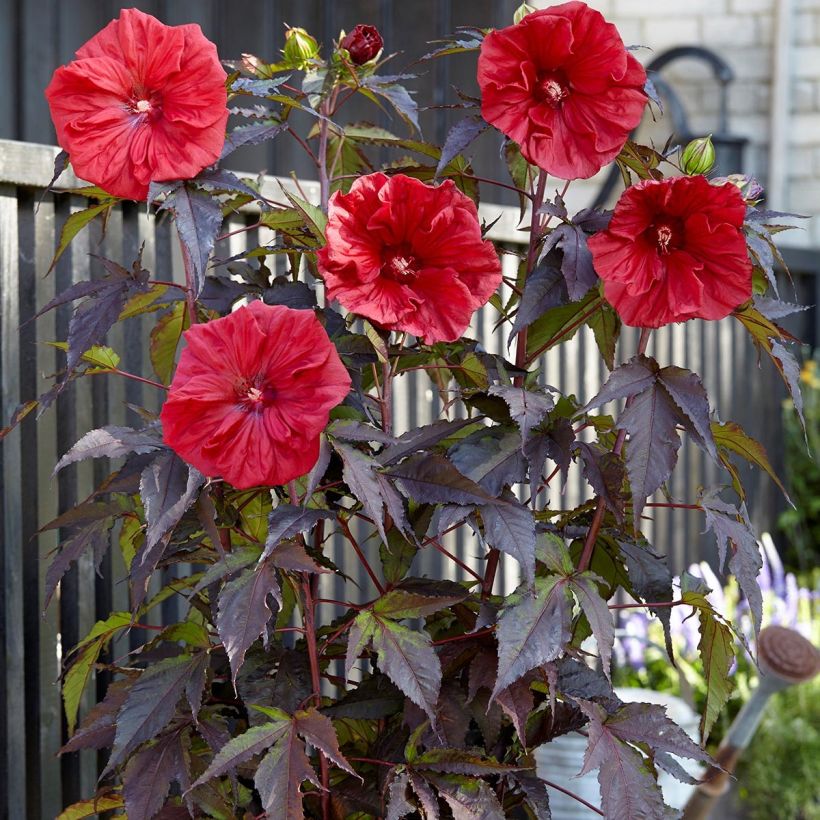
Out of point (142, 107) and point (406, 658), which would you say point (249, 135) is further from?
point (406, 658)

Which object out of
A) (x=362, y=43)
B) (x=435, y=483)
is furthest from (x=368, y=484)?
(x=362, y=43)

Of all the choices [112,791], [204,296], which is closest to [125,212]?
[204,296]

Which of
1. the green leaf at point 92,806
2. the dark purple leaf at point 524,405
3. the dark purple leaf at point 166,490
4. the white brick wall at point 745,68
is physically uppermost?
the white brick wall at point 745,68

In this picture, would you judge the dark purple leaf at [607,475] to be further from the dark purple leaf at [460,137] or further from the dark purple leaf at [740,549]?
the dark purple leaf at [460,137]

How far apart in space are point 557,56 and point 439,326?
284 millimetres

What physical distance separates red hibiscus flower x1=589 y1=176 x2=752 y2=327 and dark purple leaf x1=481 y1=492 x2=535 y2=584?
0.21m

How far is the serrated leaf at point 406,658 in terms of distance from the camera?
108 centimetres

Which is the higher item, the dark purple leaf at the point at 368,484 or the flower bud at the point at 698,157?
the flower bud at the point at 698,157

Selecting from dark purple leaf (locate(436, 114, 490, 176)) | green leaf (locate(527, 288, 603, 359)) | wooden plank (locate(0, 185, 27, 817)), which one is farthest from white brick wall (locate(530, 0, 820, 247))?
dark purple leaf (locate(436, 114, 490, 176))

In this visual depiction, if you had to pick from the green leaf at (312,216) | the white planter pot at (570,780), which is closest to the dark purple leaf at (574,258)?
the green leaf at (312,216)

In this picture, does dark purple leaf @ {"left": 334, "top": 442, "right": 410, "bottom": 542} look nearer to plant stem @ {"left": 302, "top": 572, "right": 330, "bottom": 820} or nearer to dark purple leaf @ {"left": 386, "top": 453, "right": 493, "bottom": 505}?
dark purple leaf @ {"left": 386, "top": 453, "right": 493, "bottom": 505}

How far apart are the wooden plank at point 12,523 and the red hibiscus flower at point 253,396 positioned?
0.74 m

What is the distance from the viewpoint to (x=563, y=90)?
3.75ft

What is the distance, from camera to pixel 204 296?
131cm
